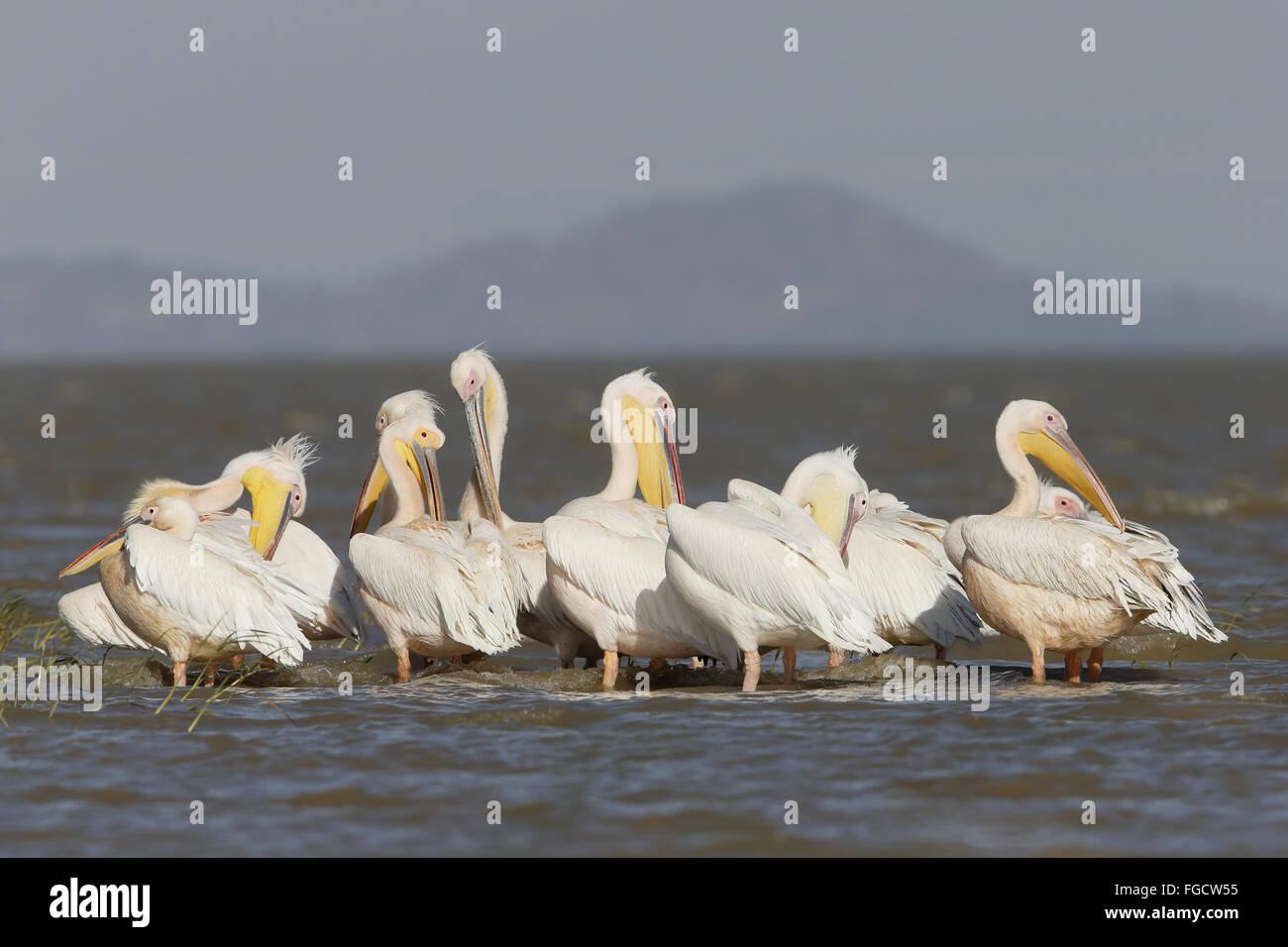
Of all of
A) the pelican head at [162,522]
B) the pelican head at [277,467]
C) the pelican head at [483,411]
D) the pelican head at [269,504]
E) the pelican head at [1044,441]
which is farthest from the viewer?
the pelican head at [483,411]

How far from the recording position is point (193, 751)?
689 centimetres

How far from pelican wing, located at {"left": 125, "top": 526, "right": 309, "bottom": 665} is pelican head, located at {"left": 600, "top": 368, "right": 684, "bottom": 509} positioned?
6.26 feet

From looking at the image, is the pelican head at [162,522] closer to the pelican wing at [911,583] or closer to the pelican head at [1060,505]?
the pelican wing at [911,583]

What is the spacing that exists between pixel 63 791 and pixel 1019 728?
3.66 metres

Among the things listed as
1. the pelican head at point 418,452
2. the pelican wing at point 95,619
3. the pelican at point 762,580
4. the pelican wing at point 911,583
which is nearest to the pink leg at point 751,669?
the pelican at point 762,580

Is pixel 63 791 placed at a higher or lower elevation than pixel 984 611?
lower

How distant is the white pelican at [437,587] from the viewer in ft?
25.8

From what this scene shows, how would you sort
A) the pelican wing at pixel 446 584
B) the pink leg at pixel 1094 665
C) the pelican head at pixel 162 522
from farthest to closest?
the pink leg at pixel 1094 665, the pelican head at pixel 162 522, the pelican wing at pixel 446 584

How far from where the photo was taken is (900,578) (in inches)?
329

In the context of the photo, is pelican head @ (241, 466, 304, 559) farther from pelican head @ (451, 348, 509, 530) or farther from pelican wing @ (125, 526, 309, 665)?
pelican head @ (451, 348, 509, 530)

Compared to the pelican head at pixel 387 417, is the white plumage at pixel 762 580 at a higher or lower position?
lower

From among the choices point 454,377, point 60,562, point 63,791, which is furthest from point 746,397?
point 63,791

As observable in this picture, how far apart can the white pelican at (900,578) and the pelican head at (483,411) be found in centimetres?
158
